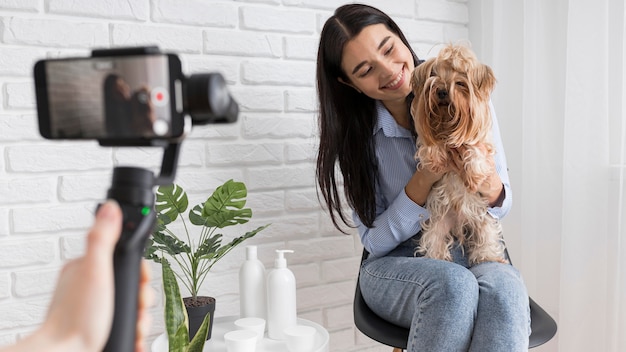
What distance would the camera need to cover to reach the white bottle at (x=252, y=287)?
168cm

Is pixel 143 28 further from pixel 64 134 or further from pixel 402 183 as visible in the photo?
pixel 64 134

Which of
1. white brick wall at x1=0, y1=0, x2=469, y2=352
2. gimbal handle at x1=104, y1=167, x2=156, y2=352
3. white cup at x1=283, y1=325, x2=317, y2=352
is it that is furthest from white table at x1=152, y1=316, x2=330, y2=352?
gimbal handle at x1=104, y1=167, x2=156, y2=352

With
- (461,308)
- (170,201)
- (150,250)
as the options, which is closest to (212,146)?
(170,201)

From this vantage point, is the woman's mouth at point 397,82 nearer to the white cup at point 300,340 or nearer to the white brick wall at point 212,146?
the white brick wall at point 212,146

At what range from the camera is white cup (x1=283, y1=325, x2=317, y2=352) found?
4.99 feet

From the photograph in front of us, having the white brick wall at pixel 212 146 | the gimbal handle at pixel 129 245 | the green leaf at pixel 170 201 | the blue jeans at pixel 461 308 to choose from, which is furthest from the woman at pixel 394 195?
the gimbal handle at pixel 129 245

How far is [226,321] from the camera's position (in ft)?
5.85

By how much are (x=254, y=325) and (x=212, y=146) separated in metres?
0.61

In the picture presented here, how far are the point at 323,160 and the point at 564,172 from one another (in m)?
0.77

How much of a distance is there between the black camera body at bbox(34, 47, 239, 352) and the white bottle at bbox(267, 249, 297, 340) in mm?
1134

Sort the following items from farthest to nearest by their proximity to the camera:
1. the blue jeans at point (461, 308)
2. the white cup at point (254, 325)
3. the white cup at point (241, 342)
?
the white cup at point (254, 325) → the white cup at point (241, 342) → the blue jeans at point (461, 308)

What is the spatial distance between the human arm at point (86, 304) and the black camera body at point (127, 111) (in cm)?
2

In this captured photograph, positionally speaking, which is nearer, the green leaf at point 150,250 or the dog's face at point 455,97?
the dog's face at point 455,97

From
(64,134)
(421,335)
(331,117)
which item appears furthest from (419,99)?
(64,134)
